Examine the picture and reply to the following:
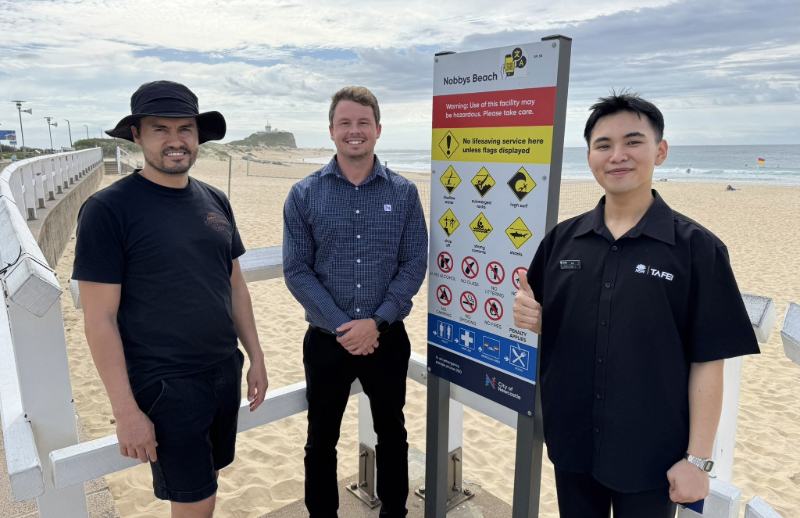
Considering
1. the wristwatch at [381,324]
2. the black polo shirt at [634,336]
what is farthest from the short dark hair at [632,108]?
the wristwatch at [381,324]

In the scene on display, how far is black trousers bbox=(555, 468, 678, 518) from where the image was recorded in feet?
5.60

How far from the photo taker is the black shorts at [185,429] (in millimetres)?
1941

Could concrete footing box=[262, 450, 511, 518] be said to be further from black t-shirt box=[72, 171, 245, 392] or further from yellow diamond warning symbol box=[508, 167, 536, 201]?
yellow diamond warning symbol box=[508, 167, 536, 201]

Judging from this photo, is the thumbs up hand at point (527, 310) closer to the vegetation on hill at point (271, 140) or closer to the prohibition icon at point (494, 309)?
the prohibition icon at point (494, 309)

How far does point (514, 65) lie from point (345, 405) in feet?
5.60

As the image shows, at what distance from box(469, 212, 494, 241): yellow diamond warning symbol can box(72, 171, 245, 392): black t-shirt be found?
1.08 metres

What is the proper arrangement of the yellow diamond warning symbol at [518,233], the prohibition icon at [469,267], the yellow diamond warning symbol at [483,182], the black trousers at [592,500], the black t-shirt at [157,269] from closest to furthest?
1. the black trousers at [592,500]
2. the black t-shirt at [157,269]
3. the yellow diamond warning symbol at [518,233]
4. the yellow diamond warning symbol at [483,182]
5. the prohibition icon at [469,267]

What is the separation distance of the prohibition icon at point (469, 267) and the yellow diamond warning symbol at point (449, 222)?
0.15 meters

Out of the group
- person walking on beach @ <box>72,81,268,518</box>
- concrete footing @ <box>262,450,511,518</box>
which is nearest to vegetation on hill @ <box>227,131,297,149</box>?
concrete footing @ <box>262,450,511,518</box>

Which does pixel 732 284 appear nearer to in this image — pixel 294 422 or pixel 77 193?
pixel 294 422

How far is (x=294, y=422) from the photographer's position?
193 inches

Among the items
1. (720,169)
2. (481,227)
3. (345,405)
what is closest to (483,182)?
(481,227)

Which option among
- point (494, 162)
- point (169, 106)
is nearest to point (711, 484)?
point (494, 162)

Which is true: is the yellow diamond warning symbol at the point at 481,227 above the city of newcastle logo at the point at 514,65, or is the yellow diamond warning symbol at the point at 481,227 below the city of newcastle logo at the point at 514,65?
below
